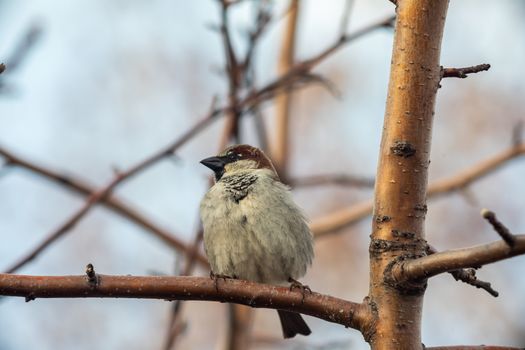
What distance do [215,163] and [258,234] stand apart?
30.7 inches

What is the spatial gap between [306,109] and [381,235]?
7.33 m

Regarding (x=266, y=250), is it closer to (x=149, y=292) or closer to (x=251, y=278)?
(x=251, y=278)

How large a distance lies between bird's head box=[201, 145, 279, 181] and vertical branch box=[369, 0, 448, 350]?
70.4 inches

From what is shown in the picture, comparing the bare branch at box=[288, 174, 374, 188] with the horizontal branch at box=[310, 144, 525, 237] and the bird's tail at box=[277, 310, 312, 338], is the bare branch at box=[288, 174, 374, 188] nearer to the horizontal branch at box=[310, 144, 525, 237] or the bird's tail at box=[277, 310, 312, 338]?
the horizontal branch at box=[310, 144, 525, 237]

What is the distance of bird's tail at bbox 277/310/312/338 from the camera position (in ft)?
11.1

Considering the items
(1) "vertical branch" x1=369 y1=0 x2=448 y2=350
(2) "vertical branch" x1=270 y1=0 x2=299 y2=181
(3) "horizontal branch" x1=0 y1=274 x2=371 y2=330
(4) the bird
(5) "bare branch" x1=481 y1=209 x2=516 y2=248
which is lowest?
(5) "bare branch" x1=481 y1=209 x2=516 y2=248

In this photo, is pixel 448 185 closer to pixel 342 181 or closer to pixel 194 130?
pixel 342 181

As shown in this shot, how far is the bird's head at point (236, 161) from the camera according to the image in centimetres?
377

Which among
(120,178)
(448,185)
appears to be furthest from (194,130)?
(448,185)

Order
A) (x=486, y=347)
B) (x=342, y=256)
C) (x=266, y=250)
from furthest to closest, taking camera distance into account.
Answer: (x=342, y=256) → (x=266, y=250) → (x=486, y=347)

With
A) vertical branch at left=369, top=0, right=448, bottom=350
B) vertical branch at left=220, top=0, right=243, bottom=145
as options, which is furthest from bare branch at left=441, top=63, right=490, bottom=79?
vertical branch at left=220, top=0, right=243, bottom=145

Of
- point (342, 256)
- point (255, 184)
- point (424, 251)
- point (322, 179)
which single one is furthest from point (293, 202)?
point (342, 256)

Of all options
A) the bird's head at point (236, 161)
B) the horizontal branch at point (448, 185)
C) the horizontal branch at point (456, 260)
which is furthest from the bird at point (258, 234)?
the horizontal branch at point (456, 260)

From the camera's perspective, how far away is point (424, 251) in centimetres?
195
